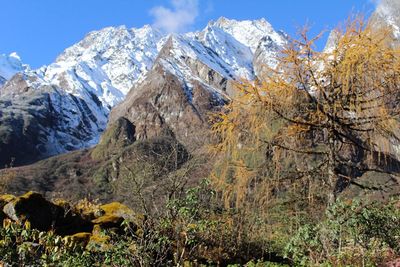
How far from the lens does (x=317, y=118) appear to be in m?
7.40

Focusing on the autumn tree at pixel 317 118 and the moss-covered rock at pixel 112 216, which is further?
the moss-covered rock at pixel 112 216

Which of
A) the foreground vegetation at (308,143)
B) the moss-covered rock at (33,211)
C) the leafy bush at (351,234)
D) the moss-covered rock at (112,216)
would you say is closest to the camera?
the foreground vegetation at (308,143)

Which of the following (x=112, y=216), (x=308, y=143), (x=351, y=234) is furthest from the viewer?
(x=112, y=216)

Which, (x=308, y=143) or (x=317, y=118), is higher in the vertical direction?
(x=317, y=118)

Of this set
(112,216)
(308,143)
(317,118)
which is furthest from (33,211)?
(317,118)

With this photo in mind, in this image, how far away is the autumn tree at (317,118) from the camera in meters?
6.80

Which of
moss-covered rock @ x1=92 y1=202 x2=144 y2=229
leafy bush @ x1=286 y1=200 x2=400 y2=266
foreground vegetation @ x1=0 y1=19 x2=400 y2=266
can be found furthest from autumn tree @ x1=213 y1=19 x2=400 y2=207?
moss-covered rock @ x1=92 y1=202 x2=144 y2=229

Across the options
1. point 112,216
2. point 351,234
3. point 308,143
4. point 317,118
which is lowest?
point 351,234

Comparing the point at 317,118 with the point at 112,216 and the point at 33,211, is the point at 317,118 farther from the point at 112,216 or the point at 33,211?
the point at 112,216

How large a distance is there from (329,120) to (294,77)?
0.86m

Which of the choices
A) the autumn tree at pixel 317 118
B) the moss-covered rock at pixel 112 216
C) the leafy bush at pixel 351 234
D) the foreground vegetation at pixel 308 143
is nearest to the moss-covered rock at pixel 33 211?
the moss-covered rock at pixel 112 216

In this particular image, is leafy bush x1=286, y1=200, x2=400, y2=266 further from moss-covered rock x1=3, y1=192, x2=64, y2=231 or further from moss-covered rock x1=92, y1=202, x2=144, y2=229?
moss-covered rock x1=3, y1=192, x2=64, y2=231

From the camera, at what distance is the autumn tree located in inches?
268

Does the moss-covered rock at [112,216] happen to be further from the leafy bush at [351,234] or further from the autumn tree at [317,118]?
the autumn tree at [317,118]
